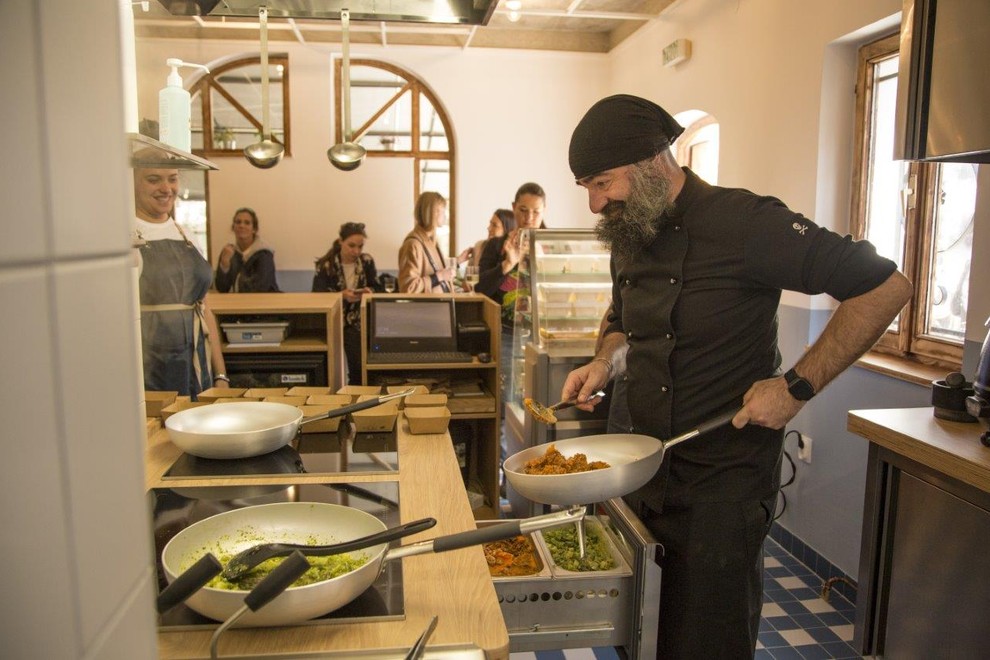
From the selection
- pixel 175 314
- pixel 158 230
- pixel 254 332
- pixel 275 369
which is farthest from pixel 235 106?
pixel 158 230

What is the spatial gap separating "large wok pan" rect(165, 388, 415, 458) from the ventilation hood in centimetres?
101

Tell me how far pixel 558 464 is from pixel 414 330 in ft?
7.43

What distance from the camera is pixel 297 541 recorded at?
1252 millimetres

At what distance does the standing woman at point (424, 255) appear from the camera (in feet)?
15.6

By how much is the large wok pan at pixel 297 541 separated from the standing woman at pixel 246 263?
487 centimetres

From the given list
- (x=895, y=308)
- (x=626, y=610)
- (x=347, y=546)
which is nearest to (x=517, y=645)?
(x=626, y=610)

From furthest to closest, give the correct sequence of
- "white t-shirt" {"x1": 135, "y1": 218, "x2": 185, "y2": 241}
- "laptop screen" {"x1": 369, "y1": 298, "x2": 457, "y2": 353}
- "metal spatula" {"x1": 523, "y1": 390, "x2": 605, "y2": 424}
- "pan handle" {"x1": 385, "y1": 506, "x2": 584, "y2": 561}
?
1. "laptop screen" {"x1": 369, "y1": 298, "x2": 457, "y2": 353}
2. "white t-shirt" {"x1": 135, "y1": 218, "x2": 185, "y2": 241}
3. "metal spatula" {"x1": 523, "y1": 390, "x2": 605, "y2": 424}
4. "pan handle" {"x1": 385, "y1": 506, "x2": 584, "y2": 561}

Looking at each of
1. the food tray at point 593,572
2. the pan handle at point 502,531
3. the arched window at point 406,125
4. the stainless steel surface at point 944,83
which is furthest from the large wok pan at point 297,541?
the arched window at point 406,125

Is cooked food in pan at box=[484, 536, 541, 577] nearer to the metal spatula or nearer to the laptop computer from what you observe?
the metal spatula

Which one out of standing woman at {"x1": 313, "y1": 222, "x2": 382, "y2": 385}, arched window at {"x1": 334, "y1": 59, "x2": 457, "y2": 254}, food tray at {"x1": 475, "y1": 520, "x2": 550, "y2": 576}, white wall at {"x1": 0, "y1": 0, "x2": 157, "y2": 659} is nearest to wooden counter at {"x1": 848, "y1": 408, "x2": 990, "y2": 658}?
food tray at {"x1": 475, "y1": 520, "x2": 550, "y2": 576}

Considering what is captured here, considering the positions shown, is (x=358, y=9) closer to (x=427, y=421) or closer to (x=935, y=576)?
(x=427, y=421)

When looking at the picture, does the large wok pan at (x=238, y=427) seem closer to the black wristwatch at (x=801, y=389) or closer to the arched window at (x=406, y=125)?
the black wristwatch at (x=801, y=389)

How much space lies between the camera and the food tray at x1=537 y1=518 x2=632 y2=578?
169 cm

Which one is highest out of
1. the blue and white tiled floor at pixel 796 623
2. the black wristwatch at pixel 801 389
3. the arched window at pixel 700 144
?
the arched window at pixel 700 144
